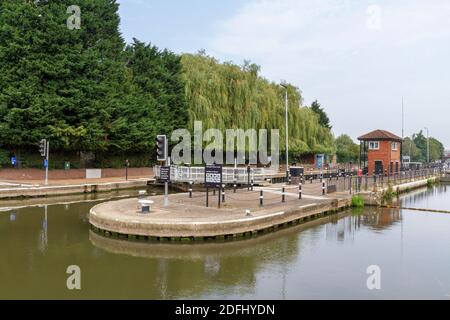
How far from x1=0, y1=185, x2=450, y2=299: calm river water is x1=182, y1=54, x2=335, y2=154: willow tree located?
83.5 ft

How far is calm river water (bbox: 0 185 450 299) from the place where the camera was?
35.2 ft

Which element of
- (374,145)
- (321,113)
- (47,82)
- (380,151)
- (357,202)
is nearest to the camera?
(357,202)

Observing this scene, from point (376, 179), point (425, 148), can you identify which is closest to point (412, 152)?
point (425, 148)

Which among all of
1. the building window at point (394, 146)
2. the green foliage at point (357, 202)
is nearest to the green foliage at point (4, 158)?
the green foliage at point (357, 202)

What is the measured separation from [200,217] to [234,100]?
30.0 metres

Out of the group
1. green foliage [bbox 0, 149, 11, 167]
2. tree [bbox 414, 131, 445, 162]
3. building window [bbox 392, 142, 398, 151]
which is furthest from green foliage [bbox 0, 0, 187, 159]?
tree [bbox 414, 131, 445, 162]

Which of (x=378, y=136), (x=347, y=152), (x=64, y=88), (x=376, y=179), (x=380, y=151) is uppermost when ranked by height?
→ (x=64, y=88)

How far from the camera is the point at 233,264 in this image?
1325cm

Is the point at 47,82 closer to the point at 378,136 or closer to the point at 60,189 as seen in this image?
the point at 60,189

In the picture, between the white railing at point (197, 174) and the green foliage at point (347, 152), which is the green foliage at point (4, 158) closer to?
the white railing at point (197, 174)

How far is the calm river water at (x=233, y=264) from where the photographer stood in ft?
35.2
